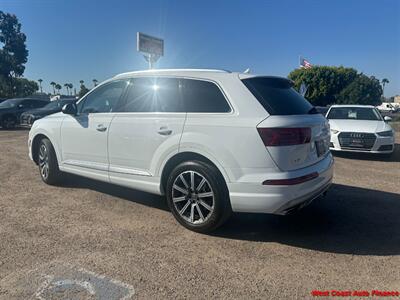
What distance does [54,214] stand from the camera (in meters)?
4.45

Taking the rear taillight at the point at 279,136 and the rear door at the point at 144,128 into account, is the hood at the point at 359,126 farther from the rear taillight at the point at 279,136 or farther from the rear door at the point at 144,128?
the rear door at the point at 144,128

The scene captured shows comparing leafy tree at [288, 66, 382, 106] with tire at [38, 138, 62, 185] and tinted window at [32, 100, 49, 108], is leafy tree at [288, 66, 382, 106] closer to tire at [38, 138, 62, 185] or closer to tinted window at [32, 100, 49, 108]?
tinted window at [32, 100, 49, 108]

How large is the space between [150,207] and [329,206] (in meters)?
2.55

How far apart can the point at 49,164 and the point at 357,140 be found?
289 inches

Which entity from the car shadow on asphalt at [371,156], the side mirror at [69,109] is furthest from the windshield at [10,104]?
the car shadow on asphalt at [371,156]

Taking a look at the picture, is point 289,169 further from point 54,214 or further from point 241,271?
point 54,214

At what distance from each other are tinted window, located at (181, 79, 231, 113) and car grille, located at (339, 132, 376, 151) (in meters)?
6.25

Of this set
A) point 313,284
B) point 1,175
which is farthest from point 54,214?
point 313,284

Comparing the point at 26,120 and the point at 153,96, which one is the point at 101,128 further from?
the point at 26,120

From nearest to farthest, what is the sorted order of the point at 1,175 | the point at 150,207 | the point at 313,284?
the point at 313,284 < the point at 150,207 < the point at 1,175

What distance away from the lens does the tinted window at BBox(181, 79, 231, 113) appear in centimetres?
378

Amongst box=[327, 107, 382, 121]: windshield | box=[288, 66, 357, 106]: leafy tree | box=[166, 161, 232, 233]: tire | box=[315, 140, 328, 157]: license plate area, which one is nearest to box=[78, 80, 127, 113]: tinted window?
box=[166, 161, 232, 233]: tire

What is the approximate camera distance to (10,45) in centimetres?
3734

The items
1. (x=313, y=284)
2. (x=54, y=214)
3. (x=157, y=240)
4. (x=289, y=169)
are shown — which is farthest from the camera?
(x=54, y=214)
